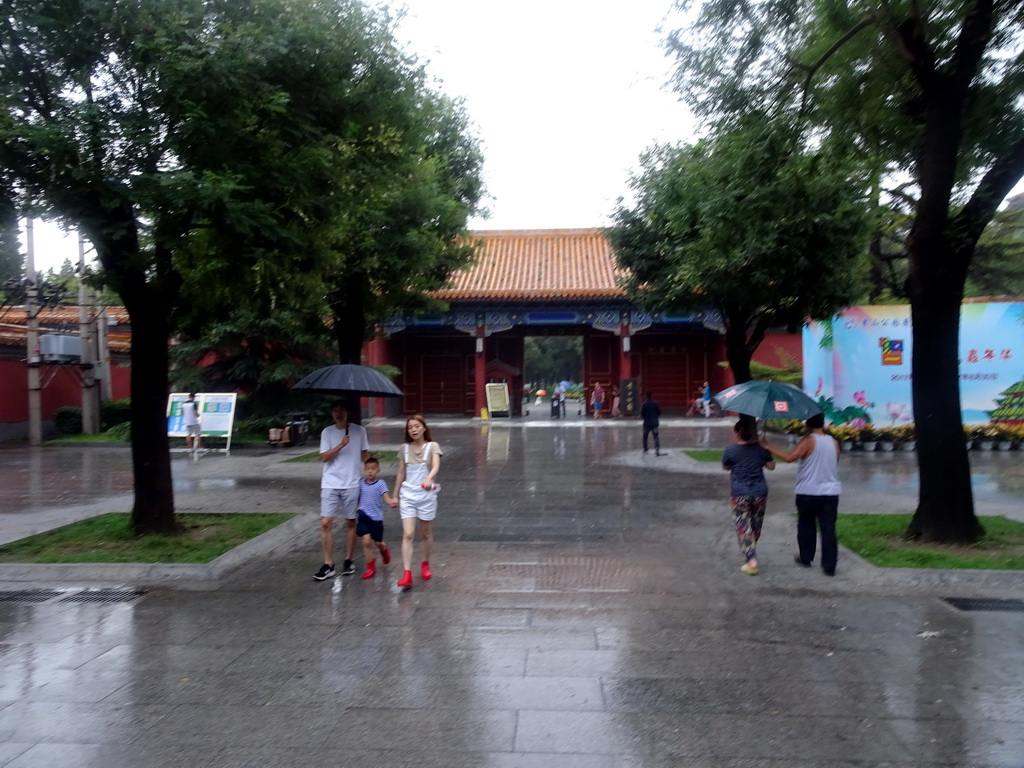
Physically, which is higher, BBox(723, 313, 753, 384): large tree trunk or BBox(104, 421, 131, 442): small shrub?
BBox(723, 313, 753, 384): large tree trunk

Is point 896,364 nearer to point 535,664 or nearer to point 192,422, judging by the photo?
point 192,422

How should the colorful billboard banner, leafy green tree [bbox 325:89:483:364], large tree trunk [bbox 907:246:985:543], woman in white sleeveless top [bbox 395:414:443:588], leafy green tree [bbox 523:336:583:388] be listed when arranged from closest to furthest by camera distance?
woman in white sleeveless top [bbox 395:414:443:588] → large tree trunk [bbox 907:246:985:543] → leafy green tree [bbox 325:89:483:364] → the colorful billboard banner → leafy green tree [bbox 523:336:583:388]

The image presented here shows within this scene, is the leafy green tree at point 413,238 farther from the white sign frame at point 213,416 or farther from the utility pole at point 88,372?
the utility pole at point 88,372

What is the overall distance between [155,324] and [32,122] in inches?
92.5

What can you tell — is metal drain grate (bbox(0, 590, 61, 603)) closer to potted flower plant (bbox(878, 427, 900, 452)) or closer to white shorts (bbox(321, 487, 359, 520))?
white shorts (bbox(321, 487, 359, 520))

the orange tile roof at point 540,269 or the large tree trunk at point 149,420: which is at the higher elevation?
the orange tile roof at point 540,269

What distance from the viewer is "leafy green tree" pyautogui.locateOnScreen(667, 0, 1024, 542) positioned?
8.73 m

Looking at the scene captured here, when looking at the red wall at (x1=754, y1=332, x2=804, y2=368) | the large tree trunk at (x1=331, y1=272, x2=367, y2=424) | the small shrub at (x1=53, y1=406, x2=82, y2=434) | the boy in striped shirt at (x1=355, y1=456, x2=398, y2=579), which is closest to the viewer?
the boy in striped shirt at (x1=355, y1=456, x2=398, y2=579)

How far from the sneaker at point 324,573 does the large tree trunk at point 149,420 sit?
8.23 ft

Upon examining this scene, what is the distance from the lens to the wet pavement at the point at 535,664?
4426mm

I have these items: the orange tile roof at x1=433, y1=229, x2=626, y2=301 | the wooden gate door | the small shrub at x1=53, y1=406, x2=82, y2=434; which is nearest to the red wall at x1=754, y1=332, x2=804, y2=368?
the orange tile roof at x1=433, y1=229, x2=626, y2=301

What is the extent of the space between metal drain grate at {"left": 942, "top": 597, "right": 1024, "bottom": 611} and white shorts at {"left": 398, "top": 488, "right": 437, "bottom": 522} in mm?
4417

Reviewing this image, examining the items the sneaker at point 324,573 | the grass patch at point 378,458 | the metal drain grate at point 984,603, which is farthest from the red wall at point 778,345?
the sneaker at point 324,573

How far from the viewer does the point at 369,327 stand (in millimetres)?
21234
